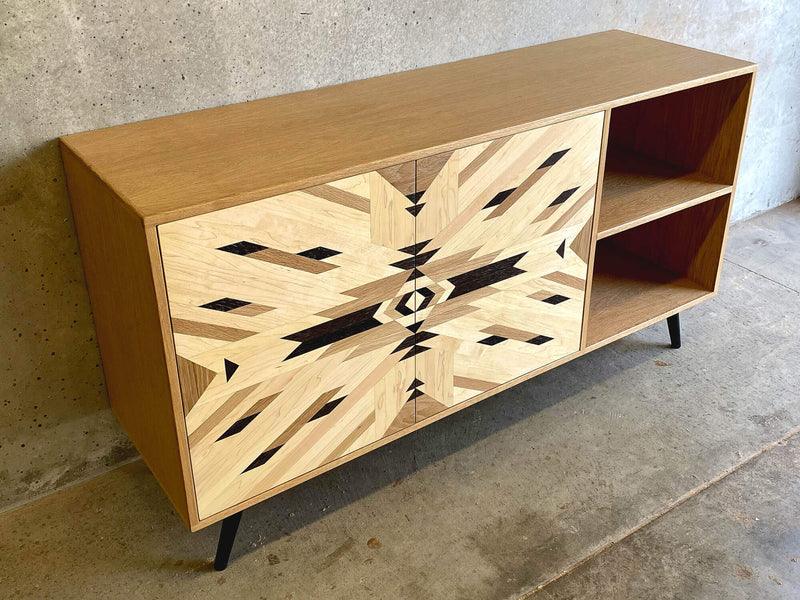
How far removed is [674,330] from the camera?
2.44 m

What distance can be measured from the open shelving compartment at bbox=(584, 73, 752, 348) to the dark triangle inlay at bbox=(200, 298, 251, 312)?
943 mm

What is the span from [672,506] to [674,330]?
0.67m

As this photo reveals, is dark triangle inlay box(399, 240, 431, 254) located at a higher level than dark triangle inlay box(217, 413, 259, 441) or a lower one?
higher

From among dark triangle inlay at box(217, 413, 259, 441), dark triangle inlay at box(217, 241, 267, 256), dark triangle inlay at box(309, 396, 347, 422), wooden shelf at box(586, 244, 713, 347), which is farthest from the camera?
wooden shelf at box(586, 244, 713, 347)

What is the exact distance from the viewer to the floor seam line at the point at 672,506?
1.74m

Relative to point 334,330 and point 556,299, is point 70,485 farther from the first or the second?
point 556,299

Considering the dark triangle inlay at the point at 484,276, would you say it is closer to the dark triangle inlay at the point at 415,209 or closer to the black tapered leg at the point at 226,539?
the dark triangle inlay at the point at 415,209

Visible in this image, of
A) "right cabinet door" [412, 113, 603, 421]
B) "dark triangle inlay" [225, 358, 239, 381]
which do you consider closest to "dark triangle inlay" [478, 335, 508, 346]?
"right cabinet door" [412, 113, 603, 421]

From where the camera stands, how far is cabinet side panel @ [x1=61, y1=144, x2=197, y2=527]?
56.0 inches

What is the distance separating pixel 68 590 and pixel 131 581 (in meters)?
0.13

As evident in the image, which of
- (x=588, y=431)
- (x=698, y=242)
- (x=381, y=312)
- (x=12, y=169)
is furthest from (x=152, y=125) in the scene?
(x=698, y=242)

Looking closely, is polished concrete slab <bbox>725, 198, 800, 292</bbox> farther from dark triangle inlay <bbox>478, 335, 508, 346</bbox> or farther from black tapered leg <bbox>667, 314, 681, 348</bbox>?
dark triangle inlay <bbox>478, 335, 508, 346</bbox>

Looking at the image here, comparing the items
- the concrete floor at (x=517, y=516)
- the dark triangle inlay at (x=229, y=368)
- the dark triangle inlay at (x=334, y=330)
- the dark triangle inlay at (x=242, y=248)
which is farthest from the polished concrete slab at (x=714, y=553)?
the dark triangle inlay at (x=242, y=248)

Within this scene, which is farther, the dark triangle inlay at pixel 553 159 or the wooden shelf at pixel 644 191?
the wooden shelf at pixel 644 191
